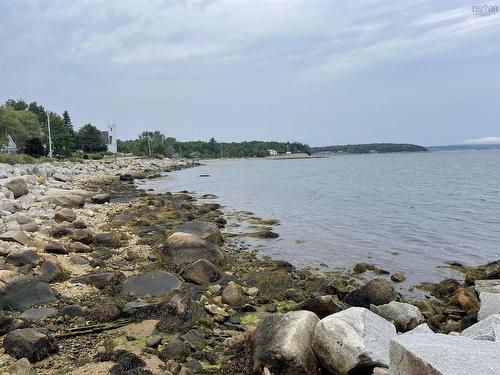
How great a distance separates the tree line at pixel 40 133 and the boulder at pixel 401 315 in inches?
2549

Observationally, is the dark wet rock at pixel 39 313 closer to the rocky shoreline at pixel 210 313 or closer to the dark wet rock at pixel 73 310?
the rocky shoreline at pixel 210 313

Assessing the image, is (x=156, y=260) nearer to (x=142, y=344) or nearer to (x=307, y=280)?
(x=307, y=280)

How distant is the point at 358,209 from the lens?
25.9m

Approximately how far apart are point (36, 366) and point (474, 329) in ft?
18.8

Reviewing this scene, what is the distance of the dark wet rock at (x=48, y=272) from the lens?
9248 millimetres

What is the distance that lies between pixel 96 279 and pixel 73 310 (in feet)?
6.14

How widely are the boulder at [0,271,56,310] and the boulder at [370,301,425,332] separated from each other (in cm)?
624

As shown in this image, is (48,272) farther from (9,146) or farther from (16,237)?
(9,146)

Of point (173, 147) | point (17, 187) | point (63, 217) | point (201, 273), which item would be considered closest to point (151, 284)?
point (201, 273)

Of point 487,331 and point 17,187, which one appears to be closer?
point 487,331

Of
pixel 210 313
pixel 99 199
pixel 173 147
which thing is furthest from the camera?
pixel 173 147

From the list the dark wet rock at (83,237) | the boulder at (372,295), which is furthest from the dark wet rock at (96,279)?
the boulder at (372,295)

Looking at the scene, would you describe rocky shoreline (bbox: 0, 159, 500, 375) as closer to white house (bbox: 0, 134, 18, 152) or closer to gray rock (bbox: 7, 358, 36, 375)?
gray rock (bbox: 7, 358, 36, 375)

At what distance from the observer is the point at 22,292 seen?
8109 millimetres
